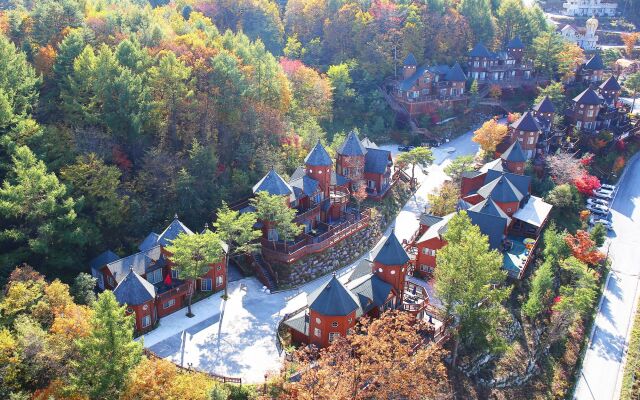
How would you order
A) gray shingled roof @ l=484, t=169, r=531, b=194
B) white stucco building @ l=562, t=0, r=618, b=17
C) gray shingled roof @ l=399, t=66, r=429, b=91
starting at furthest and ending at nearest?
white stucco building @ l=562, t=0, r=618, b=17 → gray shingled roof @ l=399, t=66, r=429, b=91 → gray shingled roof @ l=484, t=169, r=531, b=194

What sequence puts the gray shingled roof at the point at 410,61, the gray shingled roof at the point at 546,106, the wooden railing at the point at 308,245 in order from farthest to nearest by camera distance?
the gray shingled roof at the point at 410,61
the gray shingled roof at the point at 546,106
the wooden railing at the point at 308,245

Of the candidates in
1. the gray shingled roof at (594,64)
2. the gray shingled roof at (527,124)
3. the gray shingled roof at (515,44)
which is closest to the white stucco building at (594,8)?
the gray shingled roof at (594,64)

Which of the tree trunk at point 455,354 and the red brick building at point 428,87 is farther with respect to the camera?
the red brick building at point 428,87

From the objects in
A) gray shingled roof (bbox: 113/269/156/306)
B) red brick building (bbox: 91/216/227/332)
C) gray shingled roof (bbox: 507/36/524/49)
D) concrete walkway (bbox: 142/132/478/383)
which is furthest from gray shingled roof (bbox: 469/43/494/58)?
gray shingled roof (bbox: 113/269/156/306)

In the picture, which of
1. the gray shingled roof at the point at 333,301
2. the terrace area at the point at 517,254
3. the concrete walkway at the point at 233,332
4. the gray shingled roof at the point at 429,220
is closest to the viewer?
the concrete walkway at the point at 233,332

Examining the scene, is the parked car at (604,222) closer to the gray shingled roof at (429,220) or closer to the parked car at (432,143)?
the gray shingled roof at (429,220)

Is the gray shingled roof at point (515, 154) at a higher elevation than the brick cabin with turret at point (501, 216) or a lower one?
higher

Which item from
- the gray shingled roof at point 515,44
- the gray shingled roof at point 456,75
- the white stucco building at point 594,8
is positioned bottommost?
the gray shingled roof at point 456,75

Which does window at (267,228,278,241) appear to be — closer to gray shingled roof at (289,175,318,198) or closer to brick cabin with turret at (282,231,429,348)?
gray shingled roof at (289,175,318,198)
